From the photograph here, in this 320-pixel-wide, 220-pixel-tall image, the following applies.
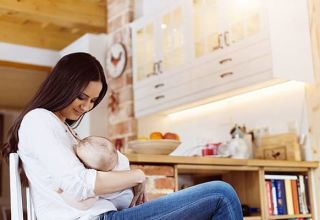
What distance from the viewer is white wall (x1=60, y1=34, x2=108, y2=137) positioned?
14.2 ft

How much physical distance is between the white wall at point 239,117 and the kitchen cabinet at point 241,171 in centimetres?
21

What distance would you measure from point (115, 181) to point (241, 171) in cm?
157

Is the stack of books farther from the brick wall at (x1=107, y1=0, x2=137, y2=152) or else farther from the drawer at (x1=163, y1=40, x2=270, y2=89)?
→ the brick wall at (x1=107, y1=0, x2=137, y2=152)

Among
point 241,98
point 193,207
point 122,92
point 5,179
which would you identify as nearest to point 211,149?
point 241,98

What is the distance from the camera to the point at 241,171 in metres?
2.95

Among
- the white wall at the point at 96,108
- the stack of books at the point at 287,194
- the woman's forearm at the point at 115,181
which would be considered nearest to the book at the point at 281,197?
the stack of books at the point at 287,194

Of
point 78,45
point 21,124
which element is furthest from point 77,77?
point 78,45

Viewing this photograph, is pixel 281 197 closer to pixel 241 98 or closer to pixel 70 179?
pixel 241 98

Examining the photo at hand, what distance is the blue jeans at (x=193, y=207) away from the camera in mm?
1508

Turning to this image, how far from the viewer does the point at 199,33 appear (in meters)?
3.44

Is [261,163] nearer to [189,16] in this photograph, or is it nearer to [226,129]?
[226,129]

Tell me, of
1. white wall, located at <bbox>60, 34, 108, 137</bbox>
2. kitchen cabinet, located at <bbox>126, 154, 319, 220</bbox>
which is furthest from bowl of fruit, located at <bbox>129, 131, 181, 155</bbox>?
white wall, located at <bbox>60, 34, 108, 137</bbox>

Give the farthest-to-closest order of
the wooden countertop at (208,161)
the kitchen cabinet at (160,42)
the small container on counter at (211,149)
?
the kitchen cabinet at (160,42)
the small container on counter at (211,149)
the wooden countertop at (208,161)

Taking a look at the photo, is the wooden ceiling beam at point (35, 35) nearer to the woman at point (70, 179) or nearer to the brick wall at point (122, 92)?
the brick wall at point (122, 92)
